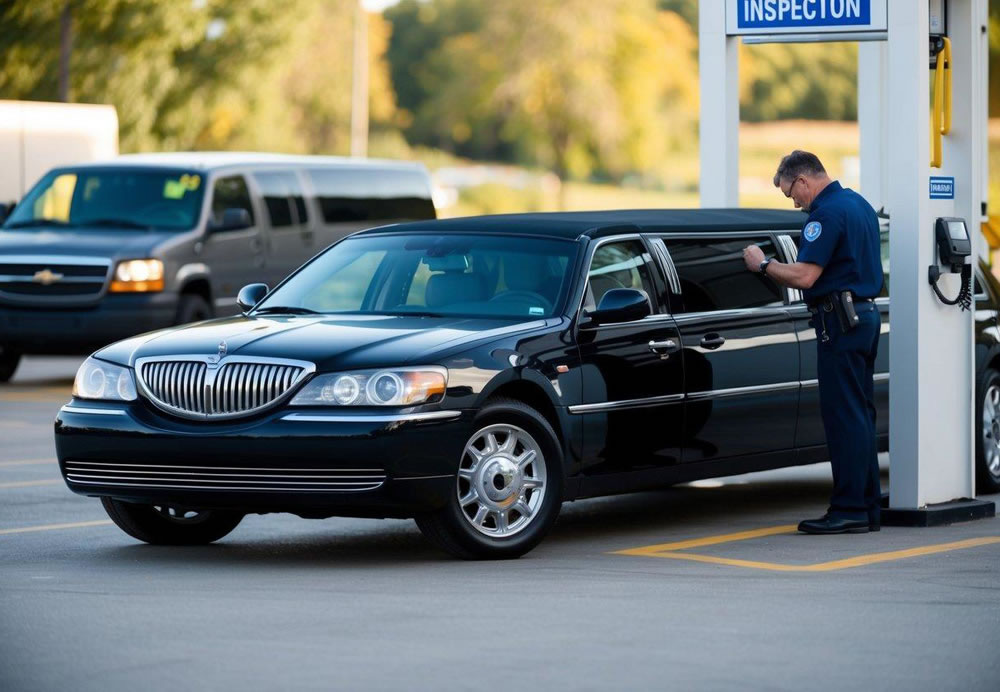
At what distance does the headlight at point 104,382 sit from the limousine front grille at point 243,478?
1.05 ft

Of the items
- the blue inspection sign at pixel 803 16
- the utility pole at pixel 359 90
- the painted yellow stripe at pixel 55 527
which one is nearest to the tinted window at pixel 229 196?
the blue inspection sign at pixel 803 16

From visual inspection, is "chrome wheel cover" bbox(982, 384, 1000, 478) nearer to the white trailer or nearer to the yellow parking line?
the yellow parking line

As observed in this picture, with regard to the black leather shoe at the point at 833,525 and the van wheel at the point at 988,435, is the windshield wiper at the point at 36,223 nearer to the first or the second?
the van wheel at the point at 988,435

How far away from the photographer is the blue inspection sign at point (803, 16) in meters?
11.0

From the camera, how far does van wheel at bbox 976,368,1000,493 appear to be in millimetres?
11617

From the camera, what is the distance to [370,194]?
2173 centimetres

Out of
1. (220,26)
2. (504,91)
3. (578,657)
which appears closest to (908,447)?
(578,657)

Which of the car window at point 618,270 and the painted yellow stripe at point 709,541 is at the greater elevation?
A: the car window at point 618,270

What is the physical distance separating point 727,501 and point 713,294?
1.69m

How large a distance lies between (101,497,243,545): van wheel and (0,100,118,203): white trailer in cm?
1456

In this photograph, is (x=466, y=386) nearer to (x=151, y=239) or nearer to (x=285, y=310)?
(x=285, y=310)

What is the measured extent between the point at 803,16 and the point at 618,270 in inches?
97.1

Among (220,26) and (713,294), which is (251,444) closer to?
(713,294)

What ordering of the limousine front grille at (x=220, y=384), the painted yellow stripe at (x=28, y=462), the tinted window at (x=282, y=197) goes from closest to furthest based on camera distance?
the limousine front grille at (x=220, y=384) → the painted yellow stripe at (x=28, y=462) → the tinted window at (x=282, y=197)
